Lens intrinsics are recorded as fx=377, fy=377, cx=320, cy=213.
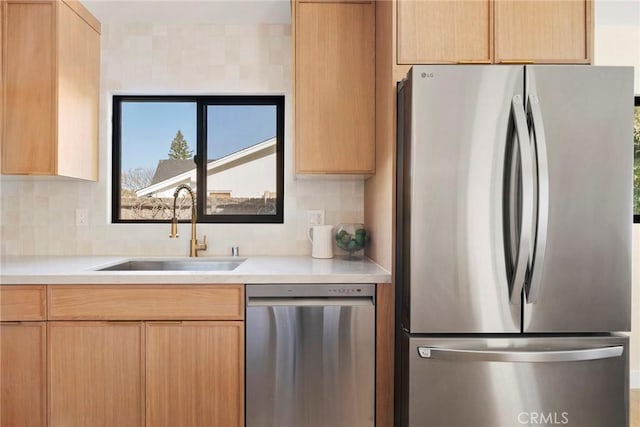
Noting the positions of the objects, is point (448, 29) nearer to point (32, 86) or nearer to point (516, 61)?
point (516, 61)

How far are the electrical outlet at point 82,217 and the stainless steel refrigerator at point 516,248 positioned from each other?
204 cm

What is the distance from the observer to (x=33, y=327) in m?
1.65

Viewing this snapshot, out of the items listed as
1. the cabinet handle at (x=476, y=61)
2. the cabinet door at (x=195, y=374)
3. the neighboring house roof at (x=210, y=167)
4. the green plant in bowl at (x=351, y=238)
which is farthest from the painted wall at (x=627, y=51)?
the cabinet door at (x=195, y=374)

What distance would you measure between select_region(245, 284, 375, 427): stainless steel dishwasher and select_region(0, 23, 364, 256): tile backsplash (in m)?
0.80

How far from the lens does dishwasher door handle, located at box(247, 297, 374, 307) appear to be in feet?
5.39

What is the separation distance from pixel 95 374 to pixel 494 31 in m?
2.29

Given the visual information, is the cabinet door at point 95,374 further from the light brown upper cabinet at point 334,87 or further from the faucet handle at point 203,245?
the light brown upper cabinet at point 334,87

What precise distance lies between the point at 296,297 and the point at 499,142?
104cm

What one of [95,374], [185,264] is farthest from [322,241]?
[95,374]

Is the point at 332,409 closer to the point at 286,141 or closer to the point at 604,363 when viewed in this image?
the point at 604,363

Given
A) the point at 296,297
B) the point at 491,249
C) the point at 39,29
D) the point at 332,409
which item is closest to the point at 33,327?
the point at 296,297

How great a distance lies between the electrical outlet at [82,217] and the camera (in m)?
2.36

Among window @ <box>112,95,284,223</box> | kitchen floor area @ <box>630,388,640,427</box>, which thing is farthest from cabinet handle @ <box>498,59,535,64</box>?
kitchen floor area @ <box>630,388,640,427</box>

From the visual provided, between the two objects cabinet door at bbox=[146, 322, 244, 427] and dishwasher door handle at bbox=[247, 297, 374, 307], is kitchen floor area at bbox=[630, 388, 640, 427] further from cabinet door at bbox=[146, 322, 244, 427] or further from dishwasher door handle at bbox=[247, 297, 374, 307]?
cabinet door at bbox=[146, 322, 244, 427]
